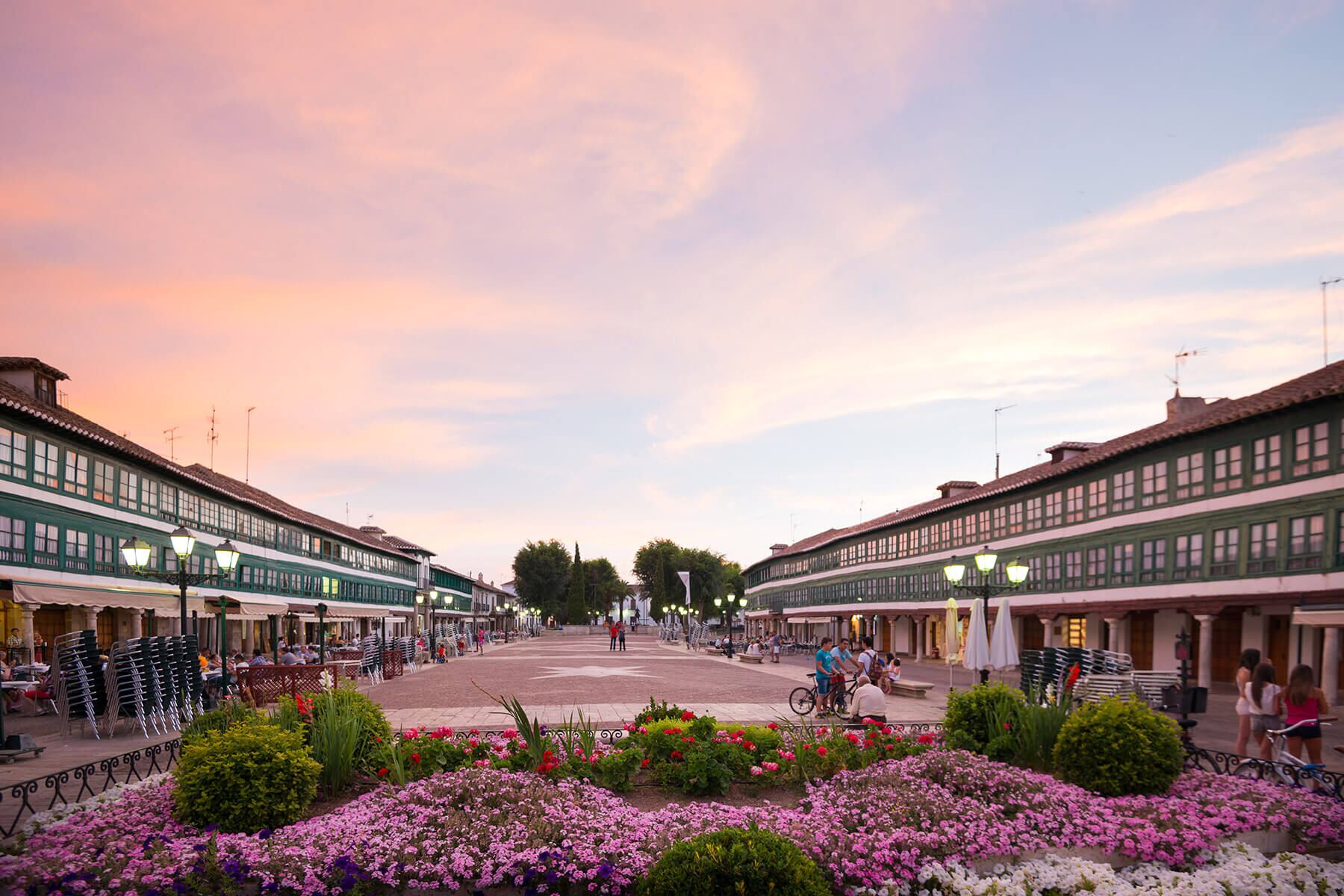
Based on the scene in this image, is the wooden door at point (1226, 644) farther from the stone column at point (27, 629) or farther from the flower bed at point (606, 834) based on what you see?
the stone column at point (27, 629)

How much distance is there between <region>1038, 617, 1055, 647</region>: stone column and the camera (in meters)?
40.4

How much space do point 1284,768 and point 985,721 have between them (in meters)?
3.06

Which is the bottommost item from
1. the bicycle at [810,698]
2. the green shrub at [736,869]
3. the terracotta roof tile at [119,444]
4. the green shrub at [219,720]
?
the bicycle at [810,698]

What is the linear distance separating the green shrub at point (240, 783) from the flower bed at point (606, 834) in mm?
201

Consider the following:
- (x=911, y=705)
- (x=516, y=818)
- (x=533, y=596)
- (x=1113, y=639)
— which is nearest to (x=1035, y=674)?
(x=911, y=705)

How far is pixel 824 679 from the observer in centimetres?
2002

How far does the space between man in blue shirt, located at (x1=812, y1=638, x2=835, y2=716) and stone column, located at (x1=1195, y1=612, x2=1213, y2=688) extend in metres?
15.0

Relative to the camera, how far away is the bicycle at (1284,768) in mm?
9984

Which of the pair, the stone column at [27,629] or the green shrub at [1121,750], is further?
the stone column at [27,629]

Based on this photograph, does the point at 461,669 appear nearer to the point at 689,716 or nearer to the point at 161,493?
the point at 161,493

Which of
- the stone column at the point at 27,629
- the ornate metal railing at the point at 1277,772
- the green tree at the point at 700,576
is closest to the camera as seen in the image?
the ornate metal railing at the point at 1277,772

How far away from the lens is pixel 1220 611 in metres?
29.5

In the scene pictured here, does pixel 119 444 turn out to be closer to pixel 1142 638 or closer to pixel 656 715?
pixel 656 715

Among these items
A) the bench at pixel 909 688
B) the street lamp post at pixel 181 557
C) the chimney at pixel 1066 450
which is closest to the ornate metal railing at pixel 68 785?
the street lamp post at pixel 181 557
